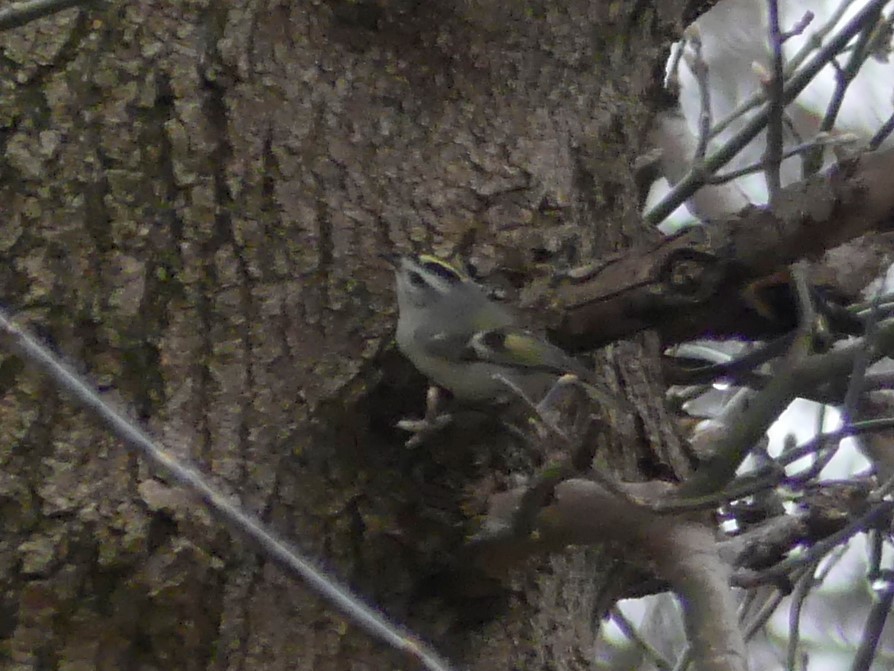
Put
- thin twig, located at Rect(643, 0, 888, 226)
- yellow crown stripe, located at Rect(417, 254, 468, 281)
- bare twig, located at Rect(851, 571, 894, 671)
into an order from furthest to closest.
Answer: thin twig, located at Rect(643, 0, 888, 226)
bare twig, located at Rect(851, 571, 894, 671)
yellow crown stripe, located at Rect(417, 254, 468, 281)

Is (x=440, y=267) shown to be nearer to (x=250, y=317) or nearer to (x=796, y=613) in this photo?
(x=250, y=317)

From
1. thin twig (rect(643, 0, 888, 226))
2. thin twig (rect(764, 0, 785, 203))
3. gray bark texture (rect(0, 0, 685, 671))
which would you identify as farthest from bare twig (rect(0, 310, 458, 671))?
thin twig (rect(643, 0, 888, 226))

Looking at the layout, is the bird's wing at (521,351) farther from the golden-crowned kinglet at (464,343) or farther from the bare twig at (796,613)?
the bare twig at (796,613)

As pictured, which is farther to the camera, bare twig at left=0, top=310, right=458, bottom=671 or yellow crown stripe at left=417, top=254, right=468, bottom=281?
yellow crown stripe at left=417, top=254, right=468, bottom=281

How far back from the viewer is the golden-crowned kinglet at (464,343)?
150 cm

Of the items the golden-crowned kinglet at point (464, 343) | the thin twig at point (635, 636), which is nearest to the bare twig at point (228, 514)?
the golden-crowned kinglet at point (464, 343)

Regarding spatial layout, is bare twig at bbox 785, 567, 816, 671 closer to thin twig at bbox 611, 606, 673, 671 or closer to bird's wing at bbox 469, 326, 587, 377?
thin twig at bbox 611, 606, 673, 671

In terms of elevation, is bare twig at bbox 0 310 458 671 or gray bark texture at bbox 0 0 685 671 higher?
gray bark texture at bbox 0 0 685 671

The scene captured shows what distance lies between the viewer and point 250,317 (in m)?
1.46

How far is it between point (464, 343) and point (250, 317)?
0.35 metres

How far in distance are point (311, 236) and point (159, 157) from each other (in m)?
0.22

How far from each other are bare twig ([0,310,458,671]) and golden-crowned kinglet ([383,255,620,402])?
81 cm

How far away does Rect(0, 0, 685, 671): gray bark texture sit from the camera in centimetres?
133

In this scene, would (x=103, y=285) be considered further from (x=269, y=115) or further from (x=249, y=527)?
(x=249, y=527)
